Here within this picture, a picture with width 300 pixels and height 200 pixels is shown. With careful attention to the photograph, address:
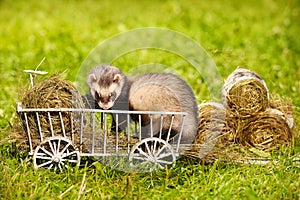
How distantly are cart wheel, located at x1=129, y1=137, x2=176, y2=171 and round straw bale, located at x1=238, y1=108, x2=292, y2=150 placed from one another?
31.8 inches

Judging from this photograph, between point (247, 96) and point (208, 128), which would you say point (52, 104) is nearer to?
point (208, 128)

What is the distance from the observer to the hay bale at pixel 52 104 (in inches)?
150

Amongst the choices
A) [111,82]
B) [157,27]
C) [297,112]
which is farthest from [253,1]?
[111,82]

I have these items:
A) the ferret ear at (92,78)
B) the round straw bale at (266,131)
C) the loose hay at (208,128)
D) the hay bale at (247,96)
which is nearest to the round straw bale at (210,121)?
the loose hay at (208,128)

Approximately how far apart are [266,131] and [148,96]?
3.59 feet

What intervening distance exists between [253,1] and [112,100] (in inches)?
298

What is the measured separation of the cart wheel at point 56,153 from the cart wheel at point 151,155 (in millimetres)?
417

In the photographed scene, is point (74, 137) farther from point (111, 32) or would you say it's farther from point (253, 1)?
point (253, 1)

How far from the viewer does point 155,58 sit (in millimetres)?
7238

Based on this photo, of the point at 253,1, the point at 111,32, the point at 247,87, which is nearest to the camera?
the point at 247,87

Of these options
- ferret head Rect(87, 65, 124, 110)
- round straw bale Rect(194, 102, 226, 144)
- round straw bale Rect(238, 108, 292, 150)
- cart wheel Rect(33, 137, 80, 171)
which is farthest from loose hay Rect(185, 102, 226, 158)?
cart wheel Rect(33, 137, 80, 171)

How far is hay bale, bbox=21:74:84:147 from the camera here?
12.5 ft

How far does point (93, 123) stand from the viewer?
3730mm

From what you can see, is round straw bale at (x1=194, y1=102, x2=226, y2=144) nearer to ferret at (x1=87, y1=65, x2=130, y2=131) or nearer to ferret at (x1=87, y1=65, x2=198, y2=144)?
ferret at (x1=87, y1=65, x2=198, y2=144)
